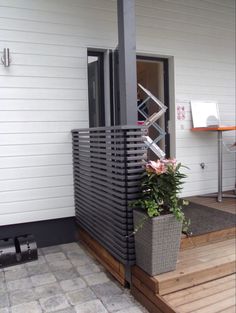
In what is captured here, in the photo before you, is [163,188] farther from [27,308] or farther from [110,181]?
[27,308]

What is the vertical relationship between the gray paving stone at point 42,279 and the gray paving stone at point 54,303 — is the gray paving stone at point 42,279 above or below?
above

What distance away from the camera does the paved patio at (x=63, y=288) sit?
8.03ft

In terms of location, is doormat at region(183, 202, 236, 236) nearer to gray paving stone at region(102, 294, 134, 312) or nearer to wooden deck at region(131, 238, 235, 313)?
wooden deck at region(131, 238, 235, 313)

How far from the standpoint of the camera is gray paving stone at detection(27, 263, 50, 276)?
10.0ft

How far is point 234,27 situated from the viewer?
5023 mm

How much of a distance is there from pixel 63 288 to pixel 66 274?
0.87ft

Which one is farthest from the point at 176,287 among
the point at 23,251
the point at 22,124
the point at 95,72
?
the point at 95,72

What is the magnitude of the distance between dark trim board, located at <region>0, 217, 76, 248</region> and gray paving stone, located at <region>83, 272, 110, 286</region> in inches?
38.3

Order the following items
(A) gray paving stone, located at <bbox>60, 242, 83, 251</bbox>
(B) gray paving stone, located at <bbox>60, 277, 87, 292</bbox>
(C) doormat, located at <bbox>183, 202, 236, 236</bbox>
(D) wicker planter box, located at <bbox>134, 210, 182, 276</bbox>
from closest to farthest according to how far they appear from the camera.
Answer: (D) wicker planter box, located at <bbox>134, 210, 182, 276</bbox> → (B) gray paving stone, located at <bbox>60, 277, 87, 292</bbox> → (C) doormat, located at <bbox>183, 202, 236, 236</bbox> → (A) gray paving stone, located at <bbox>60, 242, 83, 251</bbox>

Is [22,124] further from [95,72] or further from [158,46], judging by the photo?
[158,46]

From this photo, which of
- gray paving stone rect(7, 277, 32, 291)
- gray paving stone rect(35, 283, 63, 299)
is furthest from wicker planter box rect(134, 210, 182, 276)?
gray paving stone rect(7, 277, 32, 291)

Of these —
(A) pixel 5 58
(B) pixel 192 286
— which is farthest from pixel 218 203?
(A) pixel 5 58

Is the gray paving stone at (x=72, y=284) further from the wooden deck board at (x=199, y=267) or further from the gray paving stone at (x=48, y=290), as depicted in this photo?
the wooden deck board at (x=199, y=267)

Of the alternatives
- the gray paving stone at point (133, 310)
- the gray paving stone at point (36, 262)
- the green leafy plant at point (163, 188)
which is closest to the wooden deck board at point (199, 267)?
the gray paving stone at point (133, 310)
